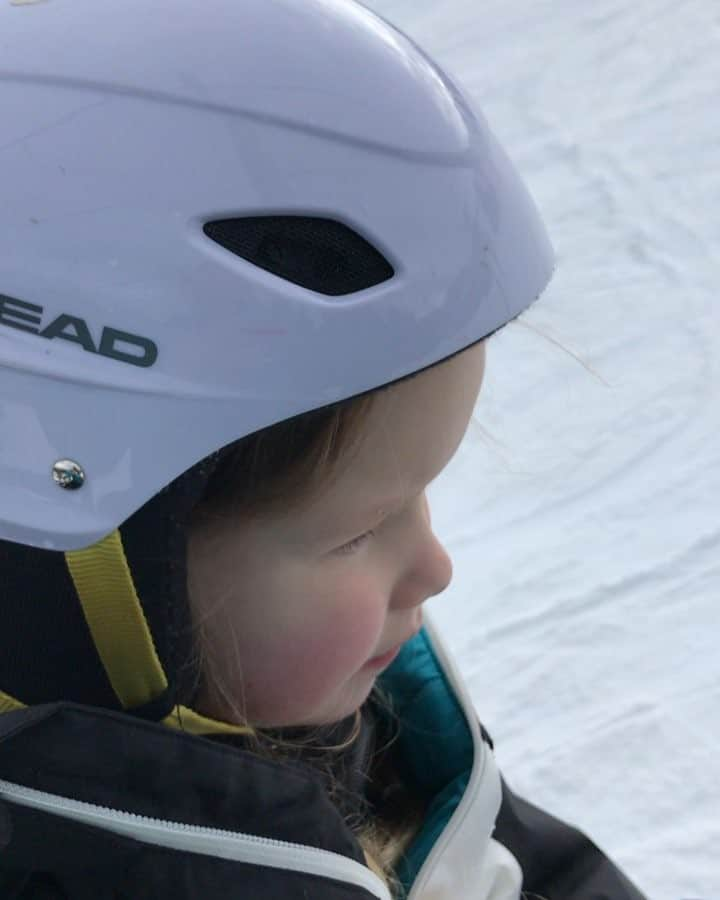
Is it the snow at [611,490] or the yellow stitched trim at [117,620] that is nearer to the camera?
the yellow stitched trim at [117,620]

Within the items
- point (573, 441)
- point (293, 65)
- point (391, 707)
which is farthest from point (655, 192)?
point (293, 65)

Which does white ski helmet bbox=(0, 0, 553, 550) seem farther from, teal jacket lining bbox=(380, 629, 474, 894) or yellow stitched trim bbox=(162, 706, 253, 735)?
teal jacket lining bbox=(380, 629, 474, 894)

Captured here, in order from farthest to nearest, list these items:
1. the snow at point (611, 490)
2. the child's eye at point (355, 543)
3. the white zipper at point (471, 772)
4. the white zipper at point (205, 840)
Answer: the snow at point (611, 490) → the white zipper at point (471, 772) → the child's eye at point (355, 543) → the white zipper at point (205, 840)

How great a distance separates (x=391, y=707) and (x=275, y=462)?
1.19 feet

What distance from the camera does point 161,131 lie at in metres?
0.74

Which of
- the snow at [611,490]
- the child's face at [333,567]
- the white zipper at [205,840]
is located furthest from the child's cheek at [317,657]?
the snow at [611,490]

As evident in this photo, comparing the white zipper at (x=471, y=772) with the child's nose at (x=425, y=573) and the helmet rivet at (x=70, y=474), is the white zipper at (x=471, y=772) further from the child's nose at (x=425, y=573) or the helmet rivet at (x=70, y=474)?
the helmet rivet at (x=70, y=474)

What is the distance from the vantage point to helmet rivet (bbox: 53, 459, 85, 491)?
74 cm

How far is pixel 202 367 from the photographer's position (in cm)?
73

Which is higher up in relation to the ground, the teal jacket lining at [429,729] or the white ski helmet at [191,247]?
the white ski helmet at [191,247]

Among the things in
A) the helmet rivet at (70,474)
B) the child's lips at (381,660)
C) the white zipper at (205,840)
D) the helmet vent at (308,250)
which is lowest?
the child's lips at (381,660)

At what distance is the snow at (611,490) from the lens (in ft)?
4.72

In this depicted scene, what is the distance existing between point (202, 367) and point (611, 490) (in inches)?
43.8

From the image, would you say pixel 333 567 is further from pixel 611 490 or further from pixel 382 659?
pixel 611 490
